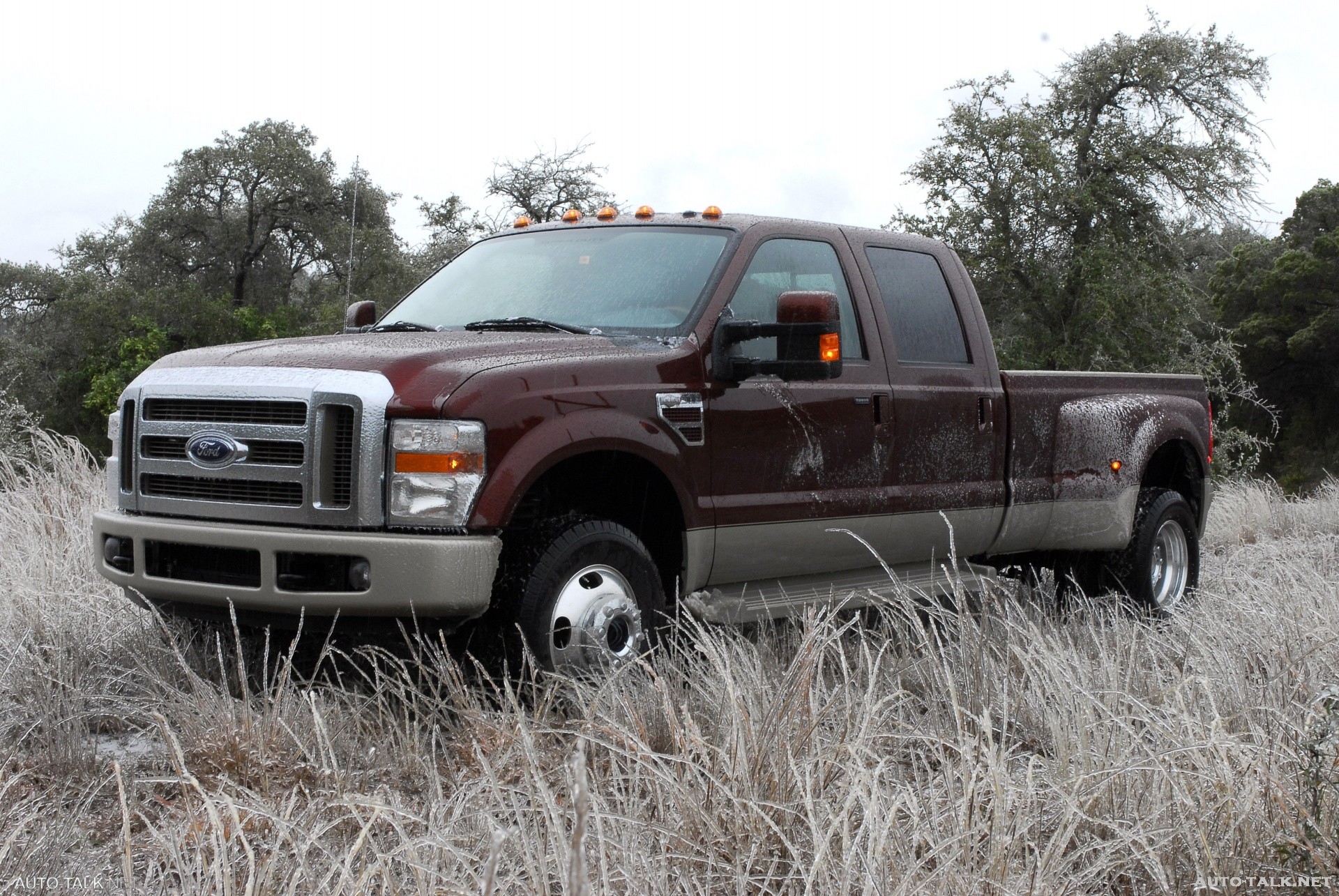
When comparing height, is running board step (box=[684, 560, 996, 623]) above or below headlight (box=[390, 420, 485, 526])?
below

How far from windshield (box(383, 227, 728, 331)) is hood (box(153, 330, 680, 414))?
0.25 metres

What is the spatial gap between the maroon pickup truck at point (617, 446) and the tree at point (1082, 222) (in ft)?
58.7

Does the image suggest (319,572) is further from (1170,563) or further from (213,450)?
(1170,563)

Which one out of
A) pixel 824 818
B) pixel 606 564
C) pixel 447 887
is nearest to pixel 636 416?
pixel 606 564

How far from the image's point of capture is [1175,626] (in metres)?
5.88

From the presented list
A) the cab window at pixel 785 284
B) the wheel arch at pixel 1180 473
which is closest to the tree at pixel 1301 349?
the wheel arch at pixel 1180 473

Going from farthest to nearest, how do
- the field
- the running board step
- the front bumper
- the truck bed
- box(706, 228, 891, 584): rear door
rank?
1. the truck bed
2. box(706, 228, 891, 584): rear door
3. the running board step
4. the front bumper
5. the field

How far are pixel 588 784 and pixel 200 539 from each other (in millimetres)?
1870

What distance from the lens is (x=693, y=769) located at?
315cm

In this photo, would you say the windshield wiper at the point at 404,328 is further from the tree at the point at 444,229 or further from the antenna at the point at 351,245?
the tree at the point at 444,229

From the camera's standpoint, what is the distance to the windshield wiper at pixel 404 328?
571 centimetres

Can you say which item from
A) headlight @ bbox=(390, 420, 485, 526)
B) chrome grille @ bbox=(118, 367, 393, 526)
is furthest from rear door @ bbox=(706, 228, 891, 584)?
chrome grille @ bbox=(118, 367, 393, 526)

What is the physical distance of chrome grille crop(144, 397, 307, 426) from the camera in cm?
453

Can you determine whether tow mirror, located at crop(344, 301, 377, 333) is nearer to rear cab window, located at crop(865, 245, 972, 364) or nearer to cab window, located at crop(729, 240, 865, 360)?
cab window, located at crop(729, 240, 865, 360)
